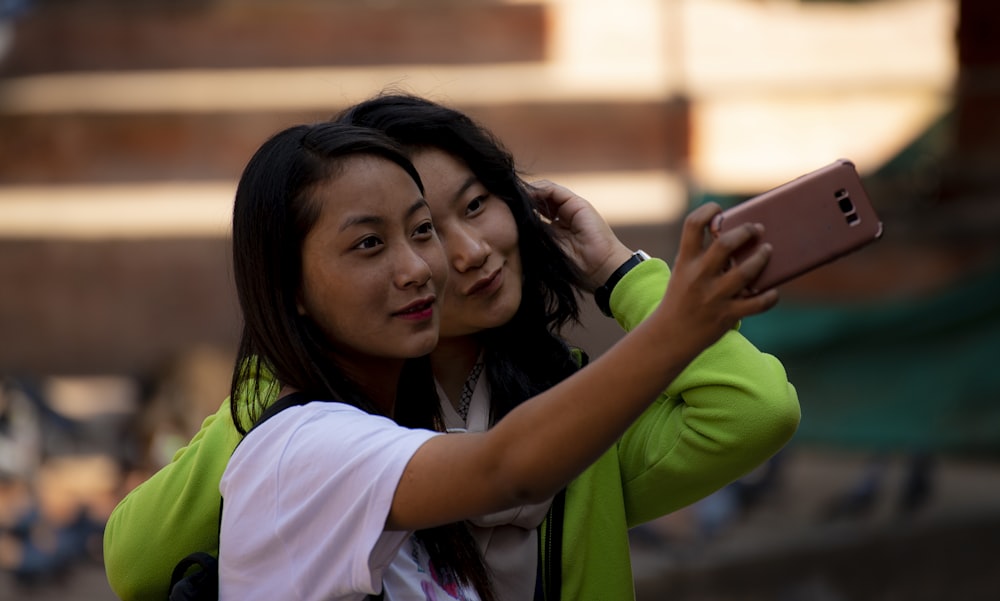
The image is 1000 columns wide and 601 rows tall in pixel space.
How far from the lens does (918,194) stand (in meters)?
7.80

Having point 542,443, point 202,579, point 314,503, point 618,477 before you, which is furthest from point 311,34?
point 542,443

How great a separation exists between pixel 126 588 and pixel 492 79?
6.50 metres

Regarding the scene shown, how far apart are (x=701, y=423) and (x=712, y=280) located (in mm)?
654

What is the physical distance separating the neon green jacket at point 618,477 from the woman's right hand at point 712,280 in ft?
1.99

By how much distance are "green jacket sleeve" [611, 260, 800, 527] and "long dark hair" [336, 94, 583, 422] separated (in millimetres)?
142

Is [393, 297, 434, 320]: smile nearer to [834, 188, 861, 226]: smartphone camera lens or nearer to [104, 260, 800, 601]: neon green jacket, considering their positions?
[104, 260, 800, 601]: neon green jacket

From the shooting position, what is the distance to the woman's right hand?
1.36 meters

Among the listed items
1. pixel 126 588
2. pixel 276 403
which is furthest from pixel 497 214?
pixel 126 588

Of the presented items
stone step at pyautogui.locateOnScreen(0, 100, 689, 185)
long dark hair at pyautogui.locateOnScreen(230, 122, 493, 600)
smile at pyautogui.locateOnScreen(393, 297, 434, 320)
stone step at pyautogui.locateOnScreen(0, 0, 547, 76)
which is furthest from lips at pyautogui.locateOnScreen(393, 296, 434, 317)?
stone step at pyautogui.locateOnScreen(0, 0, 547, 76)

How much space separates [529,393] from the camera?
2109 mm

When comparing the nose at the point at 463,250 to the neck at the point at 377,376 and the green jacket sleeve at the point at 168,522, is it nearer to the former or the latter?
the neck at the point at 377,376

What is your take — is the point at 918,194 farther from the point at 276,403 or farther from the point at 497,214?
the point at 276,403

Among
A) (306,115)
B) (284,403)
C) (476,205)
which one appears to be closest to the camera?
(284,403)

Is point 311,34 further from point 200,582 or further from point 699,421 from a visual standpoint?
point 200,582
